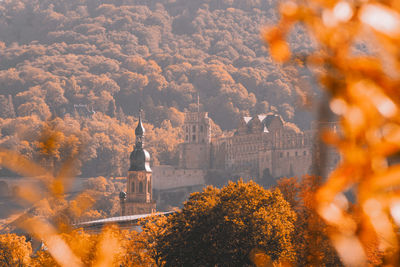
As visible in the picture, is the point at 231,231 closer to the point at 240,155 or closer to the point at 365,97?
the point at 365,97

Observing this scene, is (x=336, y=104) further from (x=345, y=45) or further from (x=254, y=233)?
(x=254, y=233)

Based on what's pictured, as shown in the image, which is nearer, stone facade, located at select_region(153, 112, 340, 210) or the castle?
the castle

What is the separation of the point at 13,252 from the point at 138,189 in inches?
1900

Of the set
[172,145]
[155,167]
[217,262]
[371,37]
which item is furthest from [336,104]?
[172,145]

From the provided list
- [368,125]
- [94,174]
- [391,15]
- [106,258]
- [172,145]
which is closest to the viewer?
[391,15]

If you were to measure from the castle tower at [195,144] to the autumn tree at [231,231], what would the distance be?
110m

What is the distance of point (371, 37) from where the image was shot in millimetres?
3051

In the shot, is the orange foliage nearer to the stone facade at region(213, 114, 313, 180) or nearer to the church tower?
the church tower

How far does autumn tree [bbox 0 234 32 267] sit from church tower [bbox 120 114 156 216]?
36.2 m

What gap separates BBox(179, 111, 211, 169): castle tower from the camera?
156m

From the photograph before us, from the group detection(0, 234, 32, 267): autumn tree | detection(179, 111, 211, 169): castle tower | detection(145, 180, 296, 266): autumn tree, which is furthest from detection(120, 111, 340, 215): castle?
detection(145, 180, 296, 266): autumn tree

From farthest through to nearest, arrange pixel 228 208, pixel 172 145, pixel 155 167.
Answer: pixel 172 145, pixel 155 167, pixel 228 208

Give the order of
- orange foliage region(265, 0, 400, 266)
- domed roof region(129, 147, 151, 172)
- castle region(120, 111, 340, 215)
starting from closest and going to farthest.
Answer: orange foliage region(265, 0, 400, 266)
domed roof region(129, 147, 151, 172)
castle region(120, 111, 340, 215)

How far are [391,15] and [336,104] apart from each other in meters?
0.50
